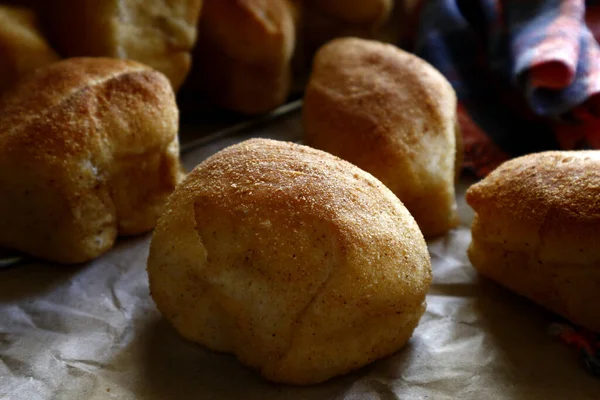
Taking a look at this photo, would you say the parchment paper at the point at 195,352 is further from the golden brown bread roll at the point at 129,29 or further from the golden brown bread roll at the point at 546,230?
the golden brown bread roll at the point at 129,29

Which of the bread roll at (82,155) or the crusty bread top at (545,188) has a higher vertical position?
the crusty bread top at (545,188)

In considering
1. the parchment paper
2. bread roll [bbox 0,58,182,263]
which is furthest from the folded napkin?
bread roll [bbox 0,58,182,263]

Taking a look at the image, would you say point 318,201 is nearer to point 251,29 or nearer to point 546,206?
point 546,206

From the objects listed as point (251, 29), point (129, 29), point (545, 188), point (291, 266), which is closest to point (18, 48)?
point (129, 29)

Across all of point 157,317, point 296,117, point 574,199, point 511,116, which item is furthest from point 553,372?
point 296,117

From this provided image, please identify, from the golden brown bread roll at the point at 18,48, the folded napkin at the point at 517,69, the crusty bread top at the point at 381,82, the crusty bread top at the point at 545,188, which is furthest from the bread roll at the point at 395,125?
the golden brown bread roll at the point at 18,48

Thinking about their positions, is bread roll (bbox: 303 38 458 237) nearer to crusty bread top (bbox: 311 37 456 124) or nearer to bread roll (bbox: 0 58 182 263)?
crusty bread top (bbox: 311 37 456 124)

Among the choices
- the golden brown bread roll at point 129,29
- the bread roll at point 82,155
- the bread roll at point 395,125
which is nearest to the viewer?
the bread roll at point 82,155

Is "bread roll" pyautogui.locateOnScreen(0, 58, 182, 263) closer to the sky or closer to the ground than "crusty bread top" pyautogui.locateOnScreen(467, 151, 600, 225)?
closer to the ground
